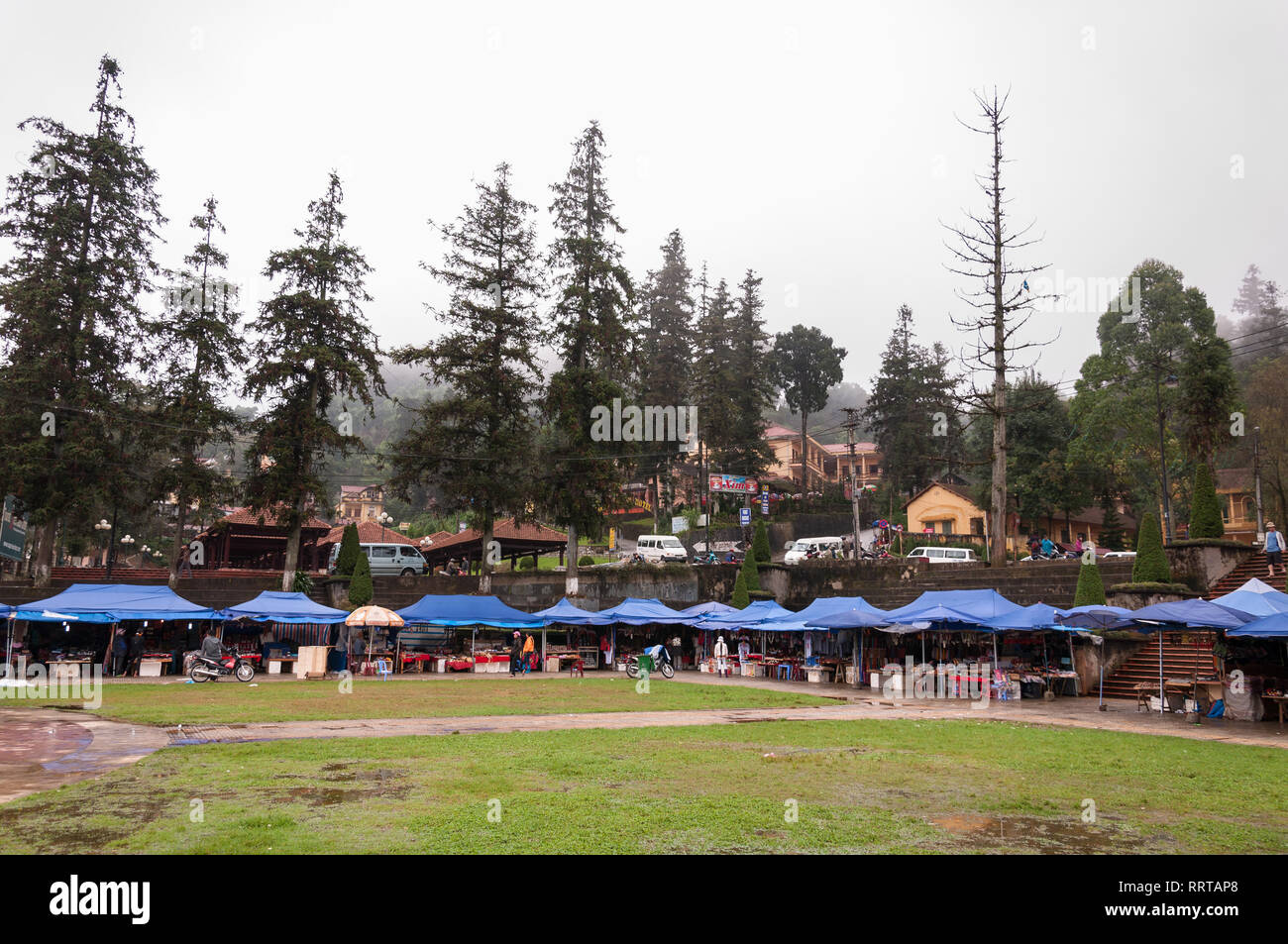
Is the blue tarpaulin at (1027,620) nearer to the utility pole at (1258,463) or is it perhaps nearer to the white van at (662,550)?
the utility pole at (1258,463)

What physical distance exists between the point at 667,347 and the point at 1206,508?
40.9 meters

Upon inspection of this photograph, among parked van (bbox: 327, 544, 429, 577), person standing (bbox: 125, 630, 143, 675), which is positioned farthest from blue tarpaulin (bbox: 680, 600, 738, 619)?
parked van (bbox: 327, 544, 429, 577)

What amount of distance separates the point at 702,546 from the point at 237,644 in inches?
1425

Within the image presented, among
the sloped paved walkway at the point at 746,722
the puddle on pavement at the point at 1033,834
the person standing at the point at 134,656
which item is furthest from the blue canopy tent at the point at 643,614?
the puddle on pavement at the point at 1033,834

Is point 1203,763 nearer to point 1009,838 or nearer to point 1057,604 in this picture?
point 1009,838

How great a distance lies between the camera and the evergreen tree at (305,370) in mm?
36656

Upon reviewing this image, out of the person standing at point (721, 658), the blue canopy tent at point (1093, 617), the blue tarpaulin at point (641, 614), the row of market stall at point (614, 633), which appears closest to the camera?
the blue canopy tent at point (1093, 617)

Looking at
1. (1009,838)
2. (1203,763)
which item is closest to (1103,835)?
(1009,838)

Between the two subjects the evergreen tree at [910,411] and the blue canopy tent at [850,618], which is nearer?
the blue canopy tent at [850,618]

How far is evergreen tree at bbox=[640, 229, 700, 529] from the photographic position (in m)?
60.9

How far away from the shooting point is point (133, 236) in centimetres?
3519

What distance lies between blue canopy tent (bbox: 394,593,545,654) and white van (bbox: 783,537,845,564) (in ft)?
68.8

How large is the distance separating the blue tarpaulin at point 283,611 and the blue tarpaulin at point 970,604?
18104mm

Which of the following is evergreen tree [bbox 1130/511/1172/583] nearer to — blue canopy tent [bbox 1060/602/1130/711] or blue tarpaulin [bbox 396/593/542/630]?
blue canopy tent [bbox 1060/602/1130/711]
